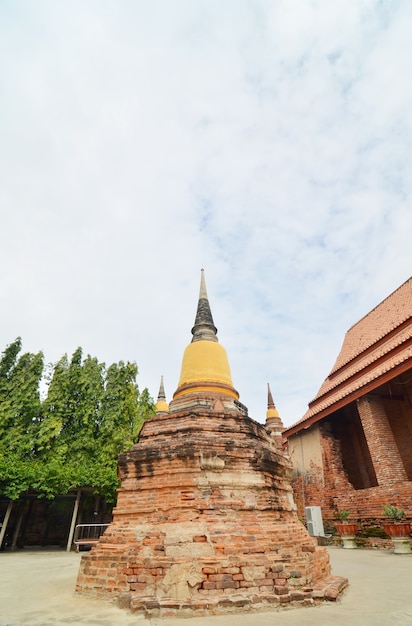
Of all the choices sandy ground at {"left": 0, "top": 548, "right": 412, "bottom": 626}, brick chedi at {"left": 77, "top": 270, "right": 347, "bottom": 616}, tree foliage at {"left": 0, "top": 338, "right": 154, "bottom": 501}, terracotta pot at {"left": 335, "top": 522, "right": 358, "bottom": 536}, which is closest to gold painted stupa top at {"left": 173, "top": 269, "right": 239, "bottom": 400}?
brick chedi at {"left": 77, "top": 270, "right": 347, "bottom": 616}

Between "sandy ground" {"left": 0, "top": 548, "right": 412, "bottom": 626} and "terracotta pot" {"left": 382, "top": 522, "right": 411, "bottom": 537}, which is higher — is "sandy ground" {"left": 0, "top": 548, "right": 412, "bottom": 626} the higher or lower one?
the lower one

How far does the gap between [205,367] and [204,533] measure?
4.30m

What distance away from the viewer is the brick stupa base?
421cm

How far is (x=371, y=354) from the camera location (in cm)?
1411

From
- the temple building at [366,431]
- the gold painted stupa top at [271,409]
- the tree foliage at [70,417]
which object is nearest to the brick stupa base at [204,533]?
the temple building at [366,431]

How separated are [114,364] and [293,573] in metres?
19.5

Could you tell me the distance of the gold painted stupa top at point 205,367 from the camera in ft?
27.3

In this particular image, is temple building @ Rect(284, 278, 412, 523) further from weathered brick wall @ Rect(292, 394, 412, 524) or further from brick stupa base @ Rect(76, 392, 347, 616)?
brick stupa base @ Rect(76, 392, 347, 616)

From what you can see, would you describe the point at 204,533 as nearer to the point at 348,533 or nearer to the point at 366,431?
the point at 348,533

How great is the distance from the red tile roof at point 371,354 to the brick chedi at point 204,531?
19.1 ft

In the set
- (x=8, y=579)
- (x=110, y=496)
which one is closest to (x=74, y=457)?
(x=110, y=496)

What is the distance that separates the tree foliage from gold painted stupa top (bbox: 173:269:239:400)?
27.5 ft

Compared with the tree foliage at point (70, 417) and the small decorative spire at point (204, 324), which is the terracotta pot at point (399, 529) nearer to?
the small decorative spire at point (204, 324)

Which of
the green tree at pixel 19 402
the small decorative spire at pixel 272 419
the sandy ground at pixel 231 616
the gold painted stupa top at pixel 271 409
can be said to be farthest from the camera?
the gold painted stupa top at pixel 271 409
